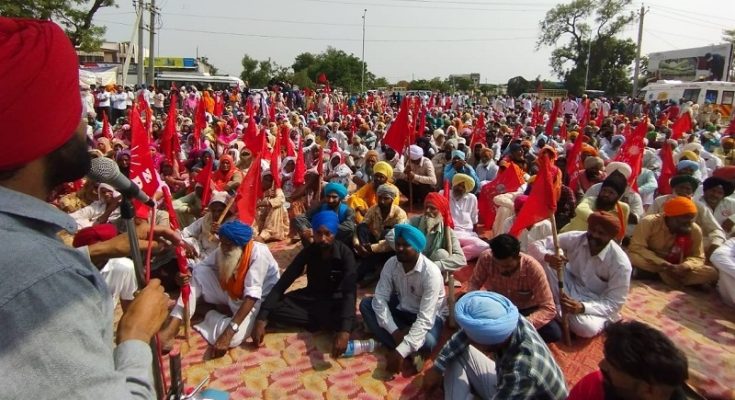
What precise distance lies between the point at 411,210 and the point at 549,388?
16.6 feet

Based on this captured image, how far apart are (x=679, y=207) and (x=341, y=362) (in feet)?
11.3

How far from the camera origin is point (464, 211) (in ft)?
18.6

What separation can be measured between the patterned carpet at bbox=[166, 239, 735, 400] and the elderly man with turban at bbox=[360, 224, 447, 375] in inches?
7.0

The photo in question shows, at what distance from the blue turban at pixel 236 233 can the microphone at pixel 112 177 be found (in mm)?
2298

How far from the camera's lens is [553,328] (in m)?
3.51

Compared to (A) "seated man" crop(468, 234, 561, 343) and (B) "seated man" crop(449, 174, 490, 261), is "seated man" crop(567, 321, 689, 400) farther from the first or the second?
(B) "seated man" crop(449, 174, 490, 261)

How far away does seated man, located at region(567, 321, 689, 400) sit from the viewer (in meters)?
1.81

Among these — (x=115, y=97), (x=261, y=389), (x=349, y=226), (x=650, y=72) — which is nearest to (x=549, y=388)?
(x=261, y=389)

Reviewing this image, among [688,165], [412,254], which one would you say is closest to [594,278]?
[412,254]

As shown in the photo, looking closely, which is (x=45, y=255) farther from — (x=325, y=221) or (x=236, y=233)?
(x=325, y=221)

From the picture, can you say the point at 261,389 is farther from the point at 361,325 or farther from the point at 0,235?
the point at 0,235

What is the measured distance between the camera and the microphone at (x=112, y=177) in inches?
47.7

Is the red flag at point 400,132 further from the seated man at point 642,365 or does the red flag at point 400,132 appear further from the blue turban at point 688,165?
the seated man at point 642,365

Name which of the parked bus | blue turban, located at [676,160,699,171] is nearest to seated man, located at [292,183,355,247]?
blue turban, located at [676,160,699,171]
